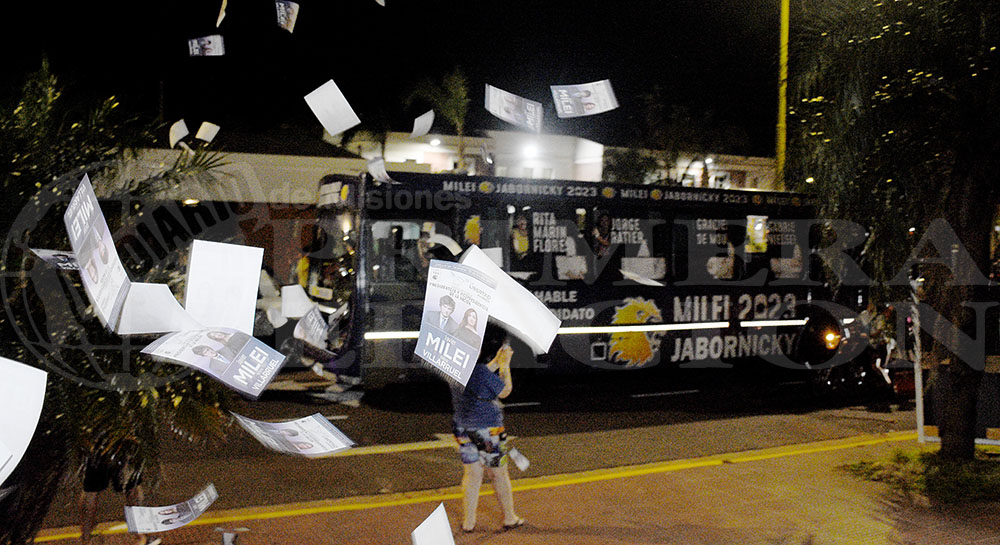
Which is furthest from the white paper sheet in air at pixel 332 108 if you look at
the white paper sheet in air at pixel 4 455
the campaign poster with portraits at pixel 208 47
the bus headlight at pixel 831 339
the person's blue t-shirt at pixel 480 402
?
the bus headlight at pixel 831 339

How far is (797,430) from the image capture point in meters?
9.35

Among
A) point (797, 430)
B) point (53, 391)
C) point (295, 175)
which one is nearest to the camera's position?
point (53, 391)

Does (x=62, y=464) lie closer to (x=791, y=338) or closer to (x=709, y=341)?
(x=709, y=341)

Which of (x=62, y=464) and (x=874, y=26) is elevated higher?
(x=874, y=26)

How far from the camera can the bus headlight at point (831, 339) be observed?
39.9ft

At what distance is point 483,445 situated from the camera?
5520mm

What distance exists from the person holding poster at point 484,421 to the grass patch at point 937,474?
10.9 feet

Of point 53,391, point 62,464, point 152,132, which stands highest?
point 152,132

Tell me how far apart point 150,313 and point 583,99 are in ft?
13.8

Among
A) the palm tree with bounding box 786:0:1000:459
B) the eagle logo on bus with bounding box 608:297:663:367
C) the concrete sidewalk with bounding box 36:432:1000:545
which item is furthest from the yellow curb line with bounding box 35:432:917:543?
the eagle logo on bus with bounding box 608:297:663:367

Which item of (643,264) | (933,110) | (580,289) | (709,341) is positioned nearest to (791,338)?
(709,341)

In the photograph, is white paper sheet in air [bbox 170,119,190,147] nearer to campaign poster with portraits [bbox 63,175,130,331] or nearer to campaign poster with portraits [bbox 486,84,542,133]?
campaign poster with portraits [bbox 63,175,130,331]

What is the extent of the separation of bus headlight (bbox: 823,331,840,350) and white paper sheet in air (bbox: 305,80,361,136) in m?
10.2

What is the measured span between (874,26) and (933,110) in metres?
0.72
